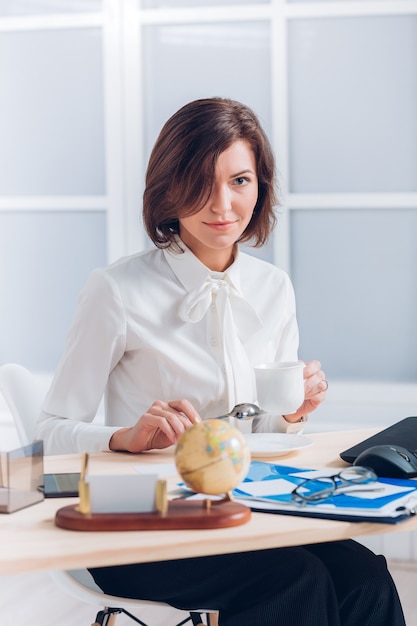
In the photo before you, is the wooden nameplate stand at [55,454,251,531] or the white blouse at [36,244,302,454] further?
the white blouse at [36,244,302,454]

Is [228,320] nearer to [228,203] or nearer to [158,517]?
[228,203]

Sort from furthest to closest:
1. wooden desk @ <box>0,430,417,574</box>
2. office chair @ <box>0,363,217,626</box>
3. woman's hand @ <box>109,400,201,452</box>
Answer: office chair @ <box>0,363,217,626</box>, woman's hand @ <box>109,400,201,452</box>, wooden desk @ <box>0,430,417,574</box>

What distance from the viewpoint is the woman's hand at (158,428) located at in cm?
157

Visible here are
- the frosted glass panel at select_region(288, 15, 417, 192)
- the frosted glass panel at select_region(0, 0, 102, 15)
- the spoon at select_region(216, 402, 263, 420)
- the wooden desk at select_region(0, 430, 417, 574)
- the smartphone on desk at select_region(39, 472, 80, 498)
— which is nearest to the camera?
the wooden desk at select_region(0, 430, 417, 574)

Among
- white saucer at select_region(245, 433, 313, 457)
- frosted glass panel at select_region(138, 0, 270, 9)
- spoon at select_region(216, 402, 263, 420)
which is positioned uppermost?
frosted glass panel at select_region(138, 0, 270, 9)

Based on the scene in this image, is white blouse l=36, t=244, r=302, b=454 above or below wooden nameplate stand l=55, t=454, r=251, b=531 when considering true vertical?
above

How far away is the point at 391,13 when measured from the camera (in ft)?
9.74

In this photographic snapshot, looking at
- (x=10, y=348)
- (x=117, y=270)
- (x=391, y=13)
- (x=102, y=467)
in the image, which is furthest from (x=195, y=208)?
(x=10, y=348)

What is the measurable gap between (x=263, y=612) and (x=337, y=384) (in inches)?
68.8

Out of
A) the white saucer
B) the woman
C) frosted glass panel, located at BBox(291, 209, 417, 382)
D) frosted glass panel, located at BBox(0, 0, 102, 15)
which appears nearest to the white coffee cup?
the white saucer

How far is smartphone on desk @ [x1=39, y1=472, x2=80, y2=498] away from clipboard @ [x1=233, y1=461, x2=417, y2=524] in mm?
244

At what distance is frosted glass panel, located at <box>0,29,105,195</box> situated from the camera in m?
3.21

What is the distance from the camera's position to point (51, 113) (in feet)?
10.7

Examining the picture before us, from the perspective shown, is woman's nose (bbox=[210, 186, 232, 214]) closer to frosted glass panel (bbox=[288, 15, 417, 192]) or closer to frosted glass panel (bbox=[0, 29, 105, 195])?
frosted glass panel (bbox=[288, 15, 417, 192])
